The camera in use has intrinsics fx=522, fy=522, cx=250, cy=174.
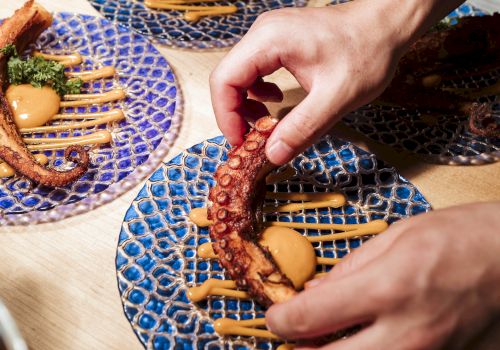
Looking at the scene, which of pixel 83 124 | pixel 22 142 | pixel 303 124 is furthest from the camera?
pixel 83 124

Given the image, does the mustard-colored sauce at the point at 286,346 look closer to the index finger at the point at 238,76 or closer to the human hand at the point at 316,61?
the human hand at the point at 316,61

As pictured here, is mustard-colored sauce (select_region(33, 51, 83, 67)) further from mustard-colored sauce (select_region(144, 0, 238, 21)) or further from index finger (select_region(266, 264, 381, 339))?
index finger (select_region(266, 264, 381, 339))

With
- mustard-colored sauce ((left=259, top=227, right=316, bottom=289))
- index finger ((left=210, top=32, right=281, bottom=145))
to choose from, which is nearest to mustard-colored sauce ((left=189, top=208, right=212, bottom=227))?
mustard-colored sauce ((left=259, top=227, right=316, bottom=289))

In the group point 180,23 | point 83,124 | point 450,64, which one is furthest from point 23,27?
point 450,64

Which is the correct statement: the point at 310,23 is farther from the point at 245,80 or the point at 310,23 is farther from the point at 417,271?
the point at 417,271

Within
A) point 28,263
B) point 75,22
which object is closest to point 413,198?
point 28,263

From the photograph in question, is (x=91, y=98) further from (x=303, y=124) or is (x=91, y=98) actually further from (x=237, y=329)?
(x=237, y=329)

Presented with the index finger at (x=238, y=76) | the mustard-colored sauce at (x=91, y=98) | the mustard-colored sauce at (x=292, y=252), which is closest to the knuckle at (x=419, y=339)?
the mustard-colored sauce at (x=292, y=252)
